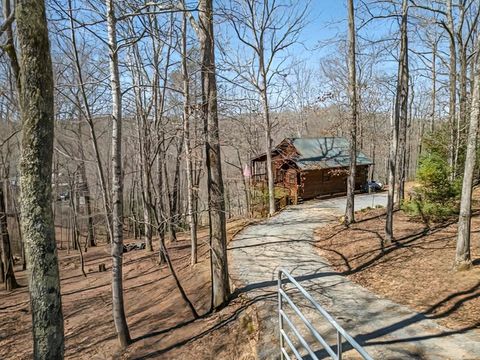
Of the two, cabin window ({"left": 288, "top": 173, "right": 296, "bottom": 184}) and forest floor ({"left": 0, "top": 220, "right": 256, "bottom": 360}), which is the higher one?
cabin window ({"left": 288, "top": 173, "right": 296, "bottom": 184})

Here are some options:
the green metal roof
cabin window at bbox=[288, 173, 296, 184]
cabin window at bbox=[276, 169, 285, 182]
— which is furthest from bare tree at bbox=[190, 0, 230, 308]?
cabin window at bbox=[276, 169, 285, 182]

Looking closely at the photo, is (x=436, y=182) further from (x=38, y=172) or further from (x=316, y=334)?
(x=38, y=172)

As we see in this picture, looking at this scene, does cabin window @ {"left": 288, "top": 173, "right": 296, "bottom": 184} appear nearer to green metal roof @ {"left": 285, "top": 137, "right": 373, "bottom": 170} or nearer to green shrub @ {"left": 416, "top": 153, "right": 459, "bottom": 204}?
green metal roof @ {"left": 285, "top": 137, "right": 373, "bottom": 170}

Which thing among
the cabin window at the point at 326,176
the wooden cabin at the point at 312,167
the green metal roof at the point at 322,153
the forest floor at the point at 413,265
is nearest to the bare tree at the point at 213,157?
the forest floor at the point at 413,265

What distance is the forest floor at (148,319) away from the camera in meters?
6.33

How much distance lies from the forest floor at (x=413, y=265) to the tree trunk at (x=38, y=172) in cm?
592

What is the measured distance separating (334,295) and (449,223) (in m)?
6.15

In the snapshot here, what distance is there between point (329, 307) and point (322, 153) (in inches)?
667

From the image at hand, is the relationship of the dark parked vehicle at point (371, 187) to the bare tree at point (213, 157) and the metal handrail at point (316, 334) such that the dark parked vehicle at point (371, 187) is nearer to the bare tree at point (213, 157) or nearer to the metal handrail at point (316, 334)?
the bare tree at point (213, 157)

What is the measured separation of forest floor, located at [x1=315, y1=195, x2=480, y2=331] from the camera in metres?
5.95

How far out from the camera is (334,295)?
274 inches

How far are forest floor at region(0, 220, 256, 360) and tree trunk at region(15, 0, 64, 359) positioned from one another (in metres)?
3.06

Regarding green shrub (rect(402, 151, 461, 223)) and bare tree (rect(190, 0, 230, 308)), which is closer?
bare tree (rect(190, 0, 230, 308))

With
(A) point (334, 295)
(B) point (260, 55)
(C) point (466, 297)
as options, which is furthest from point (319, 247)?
(B) point (260, 55)
